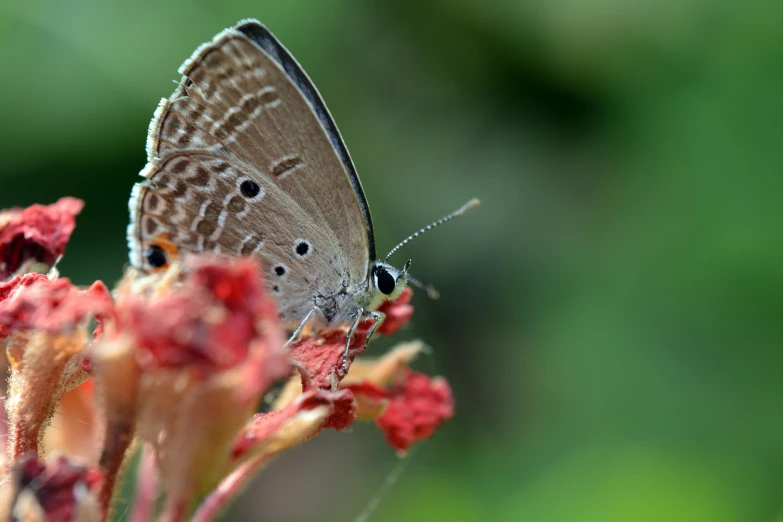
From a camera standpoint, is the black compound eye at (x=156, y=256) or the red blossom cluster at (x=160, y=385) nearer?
the red blossom cluster at (x=160, y=385)

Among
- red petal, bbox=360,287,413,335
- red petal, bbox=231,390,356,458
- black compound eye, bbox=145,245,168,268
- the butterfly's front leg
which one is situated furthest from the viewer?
black compound eye, bbox=145,245,168,268

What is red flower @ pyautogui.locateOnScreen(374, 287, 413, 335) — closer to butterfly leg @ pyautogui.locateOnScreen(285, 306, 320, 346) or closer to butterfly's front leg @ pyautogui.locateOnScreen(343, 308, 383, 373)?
butterfly's front leg @ pyautogui.locateOnScreen(343, 308, 383, 373)

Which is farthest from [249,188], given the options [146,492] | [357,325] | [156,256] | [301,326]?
[146,492]

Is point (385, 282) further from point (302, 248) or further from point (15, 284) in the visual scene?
point (15, 284)

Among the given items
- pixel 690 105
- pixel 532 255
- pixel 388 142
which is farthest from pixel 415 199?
pixel 690 105

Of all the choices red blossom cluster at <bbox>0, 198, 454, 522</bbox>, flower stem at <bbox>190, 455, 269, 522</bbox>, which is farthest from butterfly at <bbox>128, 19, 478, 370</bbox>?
flower stem at <bbox>190, 455, 269, 522</bbox>

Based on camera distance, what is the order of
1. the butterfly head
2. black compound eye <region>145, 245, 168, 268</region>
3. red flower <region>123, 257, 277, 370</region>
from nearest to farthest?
red flower <region>123, 257, 277, 370</region>
black compound eye <region>145, 245, 168, 268</region>
the butterfly head

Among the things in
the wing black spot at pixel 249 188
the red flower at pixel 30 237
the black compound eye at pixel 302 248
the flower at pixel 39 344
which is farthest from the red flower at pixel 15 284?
the black compound eye at pixel 302 248

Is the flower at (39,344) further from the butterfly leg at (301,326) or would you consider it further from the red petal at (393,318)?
the red petal at (393,318)
